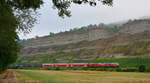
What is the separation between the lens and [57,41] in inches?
5827

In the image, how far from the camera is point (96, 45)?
4471 inches

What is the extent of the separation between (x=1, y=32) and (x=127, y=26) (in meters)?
114

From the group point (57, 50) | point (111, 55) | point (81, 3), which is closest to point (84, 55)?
point (111, 55)

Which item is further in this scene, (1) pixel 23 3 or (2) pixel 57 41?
(2) pixel 57 41

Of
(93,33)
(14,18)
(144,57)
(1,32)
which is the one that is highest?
(93,33)

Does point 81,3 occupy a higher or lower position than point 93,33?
lower

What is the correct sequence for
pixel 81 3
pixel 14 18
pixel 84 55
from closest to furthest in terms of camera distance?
pixel 81 3, pixel 14 18, pixel 84 55

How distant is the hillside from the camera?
301 ft

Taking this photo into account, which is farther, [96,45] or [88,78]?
[96,45]

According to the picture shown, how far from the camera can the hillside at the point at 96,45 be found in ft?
301

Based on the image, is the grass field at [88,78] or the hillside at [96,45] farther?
the hillside at [96,45]

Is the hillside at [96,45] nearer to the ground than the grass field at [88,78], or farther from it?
farther from it

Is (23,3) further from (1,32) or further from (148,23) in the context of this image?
(148,23)

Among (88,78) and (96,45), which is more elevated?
(96,45)
